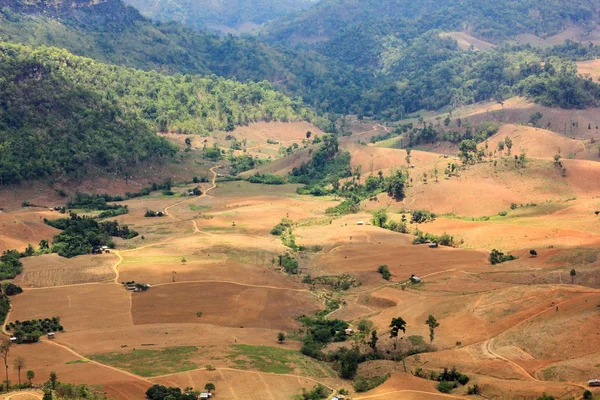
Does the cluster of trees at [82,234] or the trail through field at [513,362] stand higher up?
the cluster of trees at [82,234]

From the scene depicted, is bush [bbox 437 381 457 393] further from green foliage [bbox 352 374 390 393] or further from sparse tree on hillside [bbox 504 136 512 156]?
sparse tree on hillside [bbox 504 136 512 156]

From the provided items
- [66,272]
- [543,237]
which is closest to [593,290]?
[543,237]

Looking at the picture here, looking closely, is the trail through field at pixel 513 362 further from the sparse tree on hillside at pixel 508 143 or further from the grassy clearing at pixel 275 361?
the sparse tree on hillside at pixel 508 143

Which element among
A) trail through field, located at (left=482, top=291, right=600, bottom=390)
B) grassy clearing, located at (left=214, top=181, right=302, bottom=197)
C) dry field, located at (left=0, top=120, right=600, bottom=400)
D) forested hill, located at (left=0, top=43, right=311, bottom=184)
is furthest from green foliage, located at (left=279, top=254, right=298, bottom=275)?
forested hill, located at (left=0, top=43, right=311, bottom=184)

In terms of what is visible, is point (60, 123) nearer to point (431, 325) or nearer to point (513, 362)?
point (431, 325)

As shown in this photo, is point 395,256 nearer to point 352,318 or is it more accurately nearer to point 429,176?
point 352,318

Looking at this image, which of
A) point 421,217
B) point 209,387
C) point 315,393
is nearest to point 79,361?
point 209,387

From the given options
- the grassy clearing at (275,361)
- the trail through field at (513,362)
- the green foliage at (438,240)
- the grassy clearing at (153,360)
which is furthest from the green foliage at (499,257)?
the grassy clearing at (153,360)
